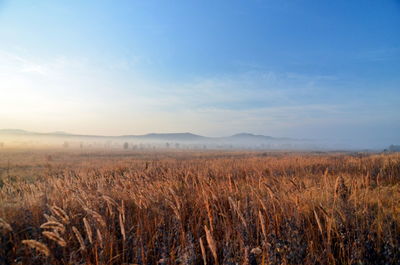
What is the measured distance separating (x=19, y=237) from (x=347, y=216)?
5328 millimetres

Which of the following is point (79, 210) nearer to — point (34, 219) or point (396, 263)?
point (34, 219)

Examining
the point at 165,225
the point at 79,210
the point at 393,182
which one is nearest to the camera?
the point at 165,225

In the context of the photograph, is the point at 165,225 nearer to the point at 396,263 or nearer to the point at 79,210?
the point at 79,210

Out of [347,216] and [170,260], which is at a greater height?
[347,216]

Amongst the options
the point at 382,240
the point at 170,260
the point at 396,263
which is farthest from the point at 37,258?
the point at 382,240

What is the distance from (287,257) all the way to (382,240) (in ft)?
5.62

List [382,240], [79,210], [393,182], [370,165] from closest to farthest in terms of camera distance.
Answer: [382,240], [79,210], [393,182], [370,165]

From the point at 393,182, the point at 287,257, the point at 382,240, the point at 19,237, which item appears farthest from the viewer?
the point at 393,182

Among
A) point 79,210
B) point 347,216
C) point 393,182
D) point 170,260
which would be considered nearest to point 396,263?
point 347,216

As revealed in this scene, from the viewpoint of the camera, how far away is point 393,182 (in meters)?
7.87

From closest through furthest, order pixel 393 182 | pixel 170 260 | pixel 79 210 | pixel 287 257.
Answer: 1. pixel 287 257
2. pixel 170 260
3. pixel 79 210
4. pixel 393 182

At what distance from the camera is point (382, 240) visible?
327 cm

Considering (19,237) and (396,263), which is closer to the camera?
(396,263)

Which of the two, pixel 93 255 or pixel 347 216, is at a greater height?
pixel 347 216
